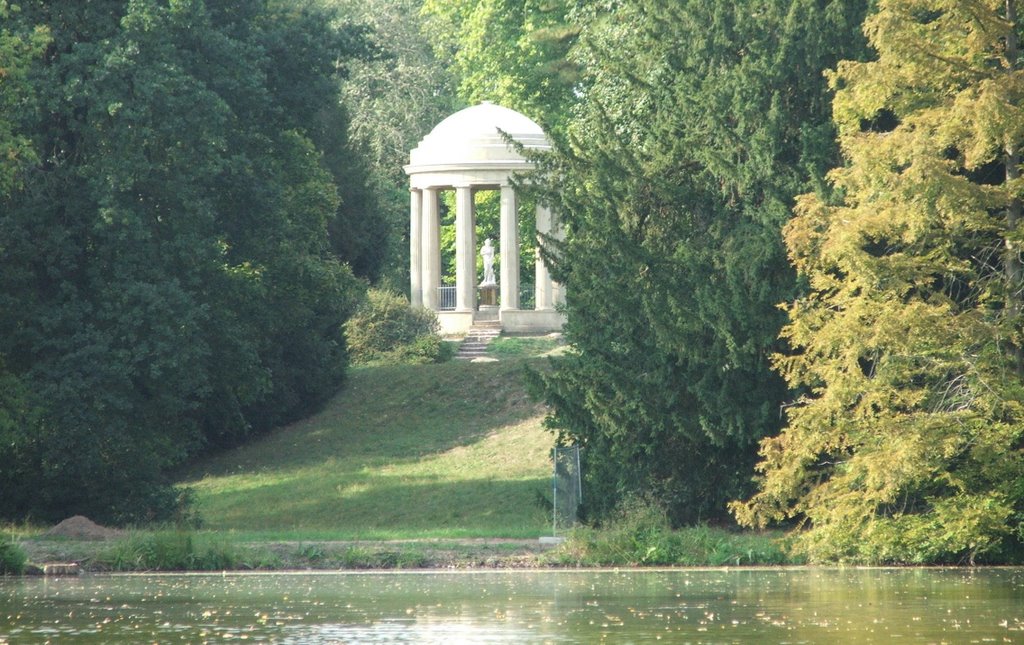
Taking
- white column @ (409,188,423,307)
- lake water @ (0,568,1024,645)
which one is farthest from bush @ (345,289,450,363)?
lake water @ (0,568,1024,645)

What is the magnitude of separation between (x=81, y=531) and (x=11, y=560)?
430 cm

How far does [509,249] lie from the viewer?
205ft

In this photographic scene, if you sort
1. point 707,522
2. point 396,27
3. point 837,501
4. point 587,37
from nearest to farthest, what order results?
point 837,501 → point 707,522 → point 587,37 → point 396,27

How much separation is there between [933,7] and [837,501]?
815cm

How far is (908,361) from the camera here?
2744cm

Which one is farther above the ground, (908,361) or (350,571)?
(908,361)

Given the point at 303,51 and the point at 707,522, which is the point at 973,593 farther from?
the point at 303,51

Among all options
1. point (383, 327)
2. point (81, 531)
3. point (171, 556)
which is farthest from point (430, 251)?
point (171, 556)

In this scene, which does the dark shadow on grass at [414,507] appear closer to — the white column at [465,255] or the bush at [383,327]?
the bush at [383,327]

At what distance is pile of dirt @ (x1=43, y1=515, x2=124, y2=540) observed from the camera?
3128 centimetres

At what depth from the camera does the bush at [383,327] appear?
5831cm

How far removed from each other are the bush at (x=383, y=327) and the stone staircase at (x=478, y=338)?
102cm

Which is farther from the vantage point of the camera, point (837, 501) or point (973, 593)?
point (837, 501)

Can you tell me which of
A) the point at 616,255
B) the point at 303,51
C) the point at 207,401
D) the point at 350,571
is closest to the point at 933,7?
the point at 616,255
